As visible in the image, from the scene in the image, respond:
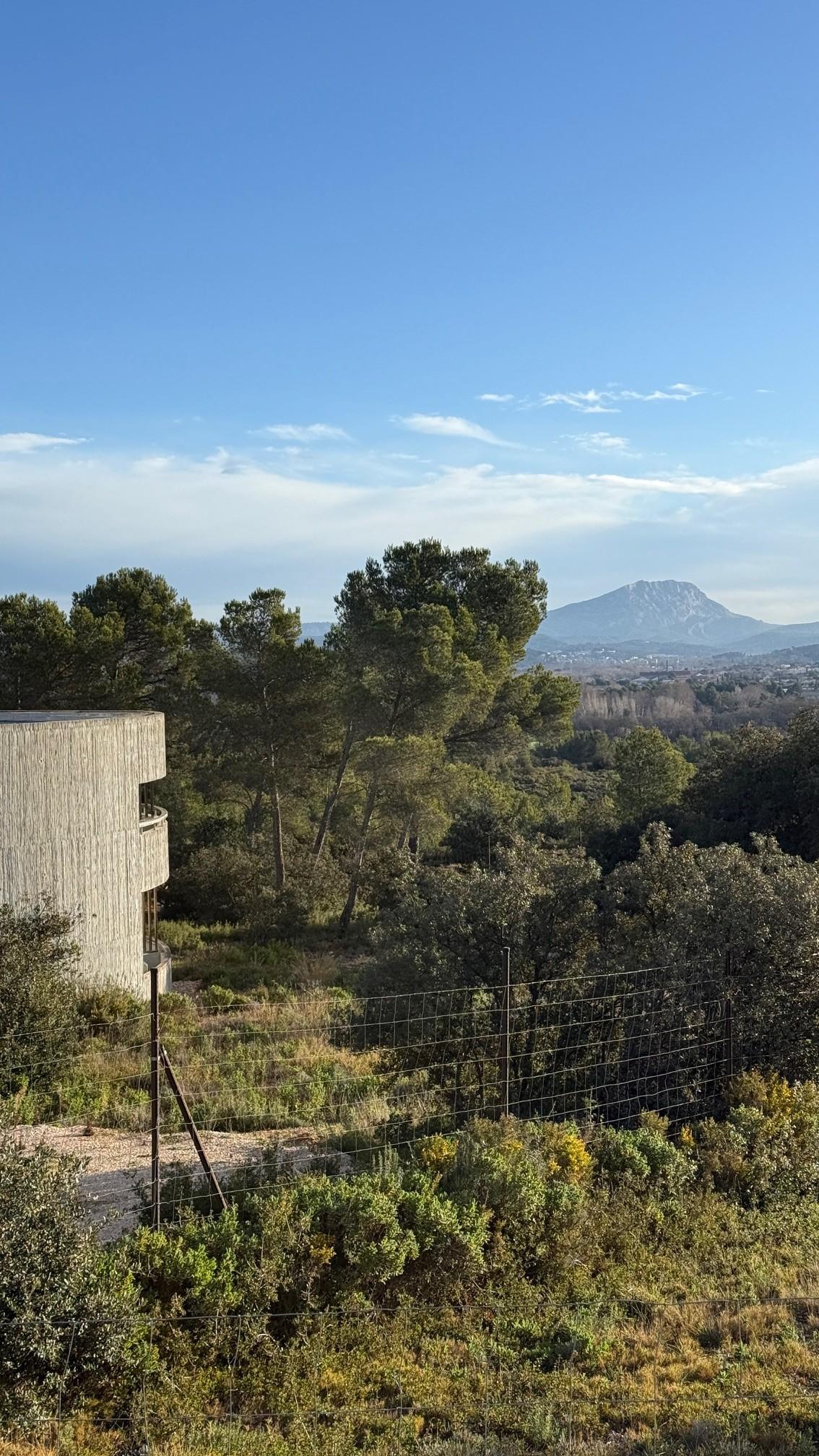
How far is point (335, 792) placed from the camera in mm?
25609

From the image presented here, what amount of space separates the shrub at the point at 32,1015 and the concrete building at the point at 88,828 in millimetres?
1052

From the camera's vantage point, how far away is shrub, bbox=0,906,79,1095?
33.4ft

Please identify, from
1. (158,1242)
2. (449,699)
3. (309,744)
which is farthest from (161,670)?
(158,1242)

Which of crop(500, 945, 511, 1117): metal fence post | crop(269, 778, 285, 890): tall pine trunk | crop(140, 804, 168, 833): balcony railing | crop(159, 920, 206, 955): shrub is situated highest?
crop(140, 804, 168, 833): balcony railing

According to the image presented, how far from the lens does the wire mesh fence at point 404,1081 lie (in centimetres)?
838

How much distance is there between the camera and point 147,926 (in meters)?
19.4

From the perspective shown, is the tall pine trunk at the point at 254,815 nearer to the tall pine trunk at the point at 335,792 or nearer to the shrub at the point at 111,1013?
the tall pine trunk at the point at 335,792

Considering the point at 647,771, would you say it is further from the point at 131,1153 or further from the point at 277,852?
the point at 131,1153

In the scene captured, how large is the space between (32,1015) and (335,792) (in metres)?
15.2

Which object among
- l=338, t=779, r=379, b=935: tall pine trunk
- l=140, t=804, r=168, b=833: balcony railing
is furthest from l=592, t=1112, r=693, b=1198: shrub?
l=338, t=779, r=379, b=935: tall pine trunk

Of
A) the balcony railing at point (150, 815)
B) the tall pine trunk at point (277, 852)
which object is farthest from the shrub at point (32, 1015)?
the tall pine trunk at point (277, 852)

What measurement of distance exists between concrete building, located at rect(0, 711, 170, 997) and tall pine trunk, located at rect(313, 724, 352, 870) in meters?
9.60

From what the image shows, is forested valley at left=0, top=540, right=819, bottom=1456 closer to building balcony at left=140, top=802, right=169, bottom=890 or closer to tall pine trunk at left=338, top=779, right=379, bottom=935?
building balcony at left=140, top=802, right=169, bottom=890

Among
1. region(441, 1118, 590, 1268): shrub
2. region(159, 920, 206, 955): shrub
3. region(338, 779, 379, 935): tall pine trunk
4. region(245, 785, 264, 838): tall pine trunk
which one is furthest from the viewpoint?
region(245, 785, 264, 838): tall pine trunk
